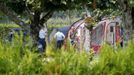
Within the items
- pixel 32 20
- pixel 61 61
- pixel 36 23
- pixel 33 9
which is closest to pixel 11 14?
pixel 33 9

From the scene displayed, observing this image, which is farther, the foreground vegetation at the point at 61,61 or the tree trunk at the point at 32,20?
the tree trunk at the point at 32,20

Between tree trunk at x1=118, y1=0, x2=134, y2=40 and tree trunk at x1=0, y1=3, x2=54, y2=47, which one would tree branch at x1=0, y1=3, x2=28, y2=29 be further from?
tree trunk at x1=118, y1=0, x2=134, y2=40

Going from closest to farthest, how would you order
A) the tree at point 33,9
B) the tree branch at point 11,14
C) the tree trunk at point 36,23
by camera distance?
the tree branch at point 11,14 < the tree at point 33,9 < the tree trunk at point 36,23

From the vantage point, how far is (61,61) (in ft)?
17.8

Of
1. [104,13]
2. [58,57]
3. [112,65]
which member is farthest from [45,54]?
[104,13]

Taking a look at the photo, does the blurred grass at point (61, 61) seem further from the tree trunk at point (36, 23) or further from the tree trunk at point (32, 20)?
the tree trunk at point (36, 23)

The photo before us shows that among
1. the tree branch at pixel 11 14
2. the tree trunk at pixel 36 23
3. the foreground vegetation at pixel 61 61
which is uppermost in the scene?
the foreground vegetation at pixel 61 61

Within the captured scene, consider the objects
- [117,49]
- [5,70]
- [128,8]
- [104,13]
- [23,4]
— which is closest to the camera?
[5,70]

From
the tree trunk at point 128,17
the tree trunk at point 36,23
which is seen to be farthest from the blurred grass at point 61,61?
the tree trunk at point 36,23

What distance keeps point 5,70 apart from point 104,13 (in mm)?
7803

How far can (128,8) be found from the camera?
7.57 metres

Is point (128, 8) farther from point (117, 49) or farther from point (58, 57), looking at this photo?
point (58, 57)

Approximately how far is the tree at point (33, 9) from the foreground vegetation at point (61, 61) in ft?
26.3

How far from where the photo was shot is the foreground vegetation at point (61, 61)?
5332 millimetres
